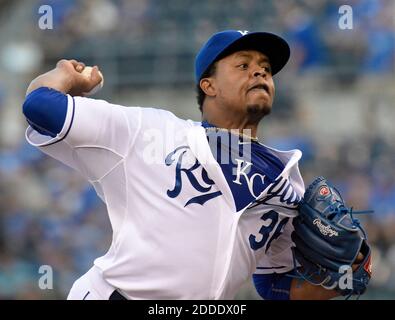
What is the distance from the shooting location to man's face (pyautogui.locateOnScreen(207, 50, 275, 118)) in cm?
338

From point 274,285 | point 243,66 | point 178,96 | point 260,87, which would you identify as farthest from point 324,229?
point 178,96

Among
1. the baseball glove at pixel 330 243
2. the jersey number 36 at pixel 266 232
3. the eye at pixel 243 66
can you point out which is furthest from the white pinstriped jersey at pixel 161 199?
the eye at pixel 243 66

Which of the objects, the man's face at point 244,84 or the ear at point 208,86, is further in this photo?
the ear at point 208,86

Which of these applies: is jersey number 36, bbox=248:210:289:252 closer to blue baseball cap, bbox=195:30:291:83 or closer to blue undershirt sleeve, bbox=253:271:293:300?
blue undershirt sleeve, bbox=253:271:293:300

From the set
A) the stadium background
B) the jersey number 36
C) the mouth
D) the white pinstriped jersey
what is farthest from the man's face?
the stadium background

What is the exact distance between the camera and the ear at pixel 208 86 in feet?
11.4

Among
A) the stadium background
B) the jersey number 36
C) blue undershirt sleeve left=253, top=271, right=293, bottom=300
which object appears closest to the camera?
the jersey number 36

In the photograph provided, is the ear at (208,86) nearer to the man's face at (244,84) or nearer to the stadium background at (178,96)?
the man's face at (244,84)

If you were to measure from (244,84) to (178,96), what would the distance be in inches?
209

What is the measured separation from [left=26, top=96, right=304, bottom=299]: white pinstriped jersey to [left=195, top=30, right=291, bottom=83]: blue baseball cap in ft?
1.11

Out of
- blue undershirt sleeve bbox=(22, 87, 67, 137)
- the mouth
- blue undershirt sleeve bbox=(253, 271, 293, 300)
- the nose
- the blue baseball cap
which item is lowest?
blue undershirt sleeve bbox=(253, 271, 293, 300)

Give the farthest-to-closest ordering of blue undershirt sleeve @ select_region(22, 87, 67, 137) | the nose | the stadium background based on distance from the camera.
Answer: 1. the stadium background
2. the nose
3. blue undershirt sleeve @ select_region(22, 87, 67, 137)

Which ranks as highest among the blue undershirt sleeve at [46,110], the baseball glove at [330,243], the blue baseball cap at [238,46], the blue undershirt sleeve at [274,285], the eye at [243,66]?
the blue baseball cap at [238,46]

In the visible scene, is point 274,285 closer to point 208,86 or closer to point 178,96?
point 208,86
